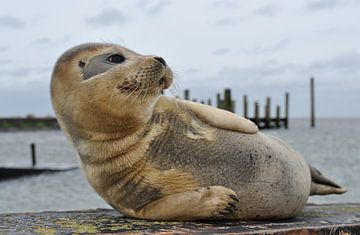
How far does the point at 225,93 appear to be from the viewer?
95.8ft

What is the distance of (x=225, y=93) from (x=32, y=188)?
10.8 m

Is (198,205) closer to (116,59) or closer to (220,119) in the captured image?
(220,119)

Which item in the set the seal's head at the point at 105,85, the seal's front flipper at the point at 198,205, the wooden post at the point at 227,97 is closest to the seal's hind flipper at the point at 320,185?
the seal's front flipper at the point at 198,205

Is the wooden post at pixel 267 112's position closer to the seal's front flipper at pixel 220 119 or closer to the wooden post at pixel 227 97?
the wooden post at pixel 227 97

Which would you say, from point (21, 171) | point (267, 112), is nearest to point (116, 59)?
point (21, 171)

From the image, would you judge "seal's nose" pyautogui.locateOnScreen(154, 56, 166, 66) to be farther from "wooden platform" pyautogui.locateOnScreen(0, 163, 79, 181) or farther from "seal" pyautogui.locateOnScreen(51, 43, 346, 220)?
"wooden platform" pyautogui.locateOnScreen(0, 163, 79, 181)

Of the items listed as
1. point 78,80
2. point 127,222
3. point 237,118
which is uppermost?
point 78,80

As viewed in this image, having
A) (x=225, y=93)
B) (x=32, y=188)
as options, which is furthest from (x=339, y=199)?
(x=225, y=93)

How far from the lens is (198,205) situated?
159 inches

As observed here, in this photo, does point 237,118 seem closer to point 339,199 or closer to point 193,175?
point 193,175

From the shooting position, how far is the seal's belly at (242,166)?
13.9ft

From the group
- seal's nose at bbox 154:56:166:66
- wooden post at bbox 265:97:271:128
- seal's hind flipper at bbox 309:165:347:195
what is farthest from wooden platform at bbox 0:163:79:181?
wooden post at bbox 265:97:271:128

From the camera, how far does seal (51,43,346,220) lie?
3.97 meters

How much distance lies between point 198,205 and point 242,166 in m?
0.48
